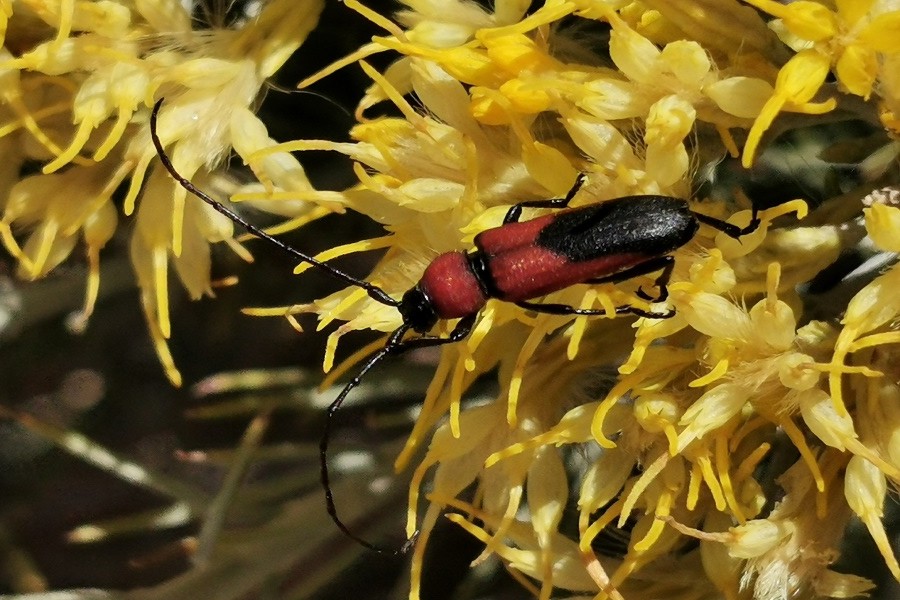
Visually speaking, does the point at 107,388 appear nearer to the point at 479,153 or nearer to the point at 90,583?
the point at 90,583

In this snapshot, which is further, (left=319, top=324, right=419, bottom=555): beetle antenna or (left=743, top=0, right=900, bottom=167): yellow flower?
(left=319, top=324, right=419, bottom=555): beetle antenna

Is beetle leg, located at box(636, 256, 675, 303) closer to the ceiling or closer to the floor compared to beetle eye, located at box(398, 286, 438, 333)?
closer to the ceiling

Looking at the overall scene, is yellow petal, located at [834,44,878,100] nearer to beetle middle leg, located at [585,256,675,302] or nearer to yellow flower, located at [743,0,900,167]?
yellow flower, located at [743,0,900,167]

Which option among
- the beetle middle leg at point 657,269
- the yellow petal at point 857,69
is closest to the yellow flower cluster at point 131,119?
the beetle middle leg at point 657,269

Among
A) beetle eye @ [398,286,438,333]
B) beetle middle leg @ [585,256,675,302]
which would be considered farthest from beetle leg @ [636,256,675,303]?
beetle eye @ [398,286,438,333]

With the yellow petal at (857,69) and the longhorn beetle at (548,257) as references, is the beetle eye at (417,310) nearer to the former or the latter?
the longhorn beetle at (548,257)

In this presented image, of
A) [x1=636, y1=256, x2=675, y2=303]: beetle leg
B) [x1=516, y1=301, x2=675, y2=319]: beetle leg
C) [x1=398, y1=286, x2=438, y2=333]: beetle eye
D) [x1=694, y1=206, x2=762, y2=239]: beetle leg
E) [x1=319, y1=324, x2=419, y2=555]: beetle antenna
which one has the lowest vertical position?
[x1=319, y1=324, x2=419, y2=555]: beetle antenna

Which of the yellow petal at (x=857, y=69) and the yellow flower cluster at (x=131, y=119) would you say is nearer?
the yellow petal at (x=857, y=69)
